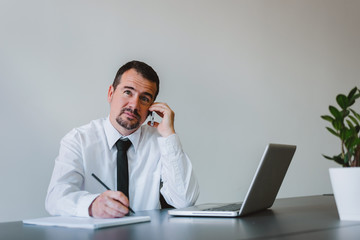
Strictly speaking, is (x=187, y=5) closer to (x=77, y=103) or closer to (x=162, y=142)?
(x=77, y=103)

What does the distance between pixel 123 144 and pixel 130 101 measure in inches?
9.4

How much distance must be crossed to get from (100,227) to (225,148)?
214cm

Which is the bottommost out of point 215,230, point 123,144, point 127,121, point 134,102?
point 215,230

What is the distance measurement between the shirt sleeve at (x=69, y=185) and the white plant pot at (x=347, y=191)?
2.68ft

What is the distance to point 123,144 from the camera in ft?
7.07

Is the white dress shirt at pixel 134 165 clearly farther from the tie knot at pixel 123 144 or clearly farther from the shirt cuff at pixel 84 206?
the shirt cuff at pixel 84 206

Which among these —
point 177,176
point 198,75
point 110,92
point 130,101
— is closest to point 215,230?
point 177,176

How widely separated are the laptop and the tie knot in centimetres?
75

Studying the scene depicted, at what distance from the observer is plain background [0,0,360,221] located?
2297 millimetres

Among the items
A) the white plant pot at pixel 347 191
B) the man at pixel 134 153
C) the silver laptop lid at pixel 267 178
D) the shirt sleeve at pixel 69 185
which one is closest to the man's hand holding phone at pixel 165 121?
the man at pixel 134 153

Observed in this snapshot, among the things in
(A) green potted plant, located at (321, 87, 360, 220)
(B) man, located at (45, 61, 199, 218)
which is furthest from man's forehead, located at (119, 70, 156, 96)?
(A) green potted plant, located at (321, 87, 360, 220)

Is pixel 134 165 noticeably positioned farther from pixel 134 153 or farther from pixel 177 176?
pixel 177 176

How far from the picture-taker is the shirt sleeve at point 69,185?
152 centimetres

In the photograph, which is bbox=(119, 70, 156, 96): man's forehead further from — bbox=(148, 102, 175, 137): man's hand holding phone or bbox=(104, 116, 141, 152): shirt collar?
bbox=(104, 116, 141, 152): shirt collar
